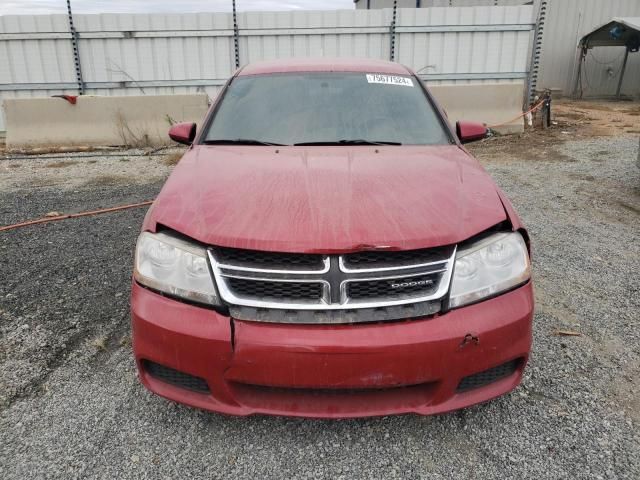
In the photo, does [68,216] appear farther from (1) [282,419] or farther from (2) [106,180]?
(1) [282,419]

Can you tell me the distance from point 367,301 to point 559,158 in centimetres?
747

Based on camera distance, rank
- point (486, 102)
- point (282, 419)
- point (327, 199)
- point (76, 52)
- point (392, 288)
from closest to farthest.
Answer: point (392, 288) < point (327, 199) < point (282, 419) < point (486, 102) < point (76, 52)

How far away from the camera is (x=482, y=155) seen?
27.6 feet

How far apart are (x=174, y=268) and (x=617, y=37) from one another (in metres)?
20.3

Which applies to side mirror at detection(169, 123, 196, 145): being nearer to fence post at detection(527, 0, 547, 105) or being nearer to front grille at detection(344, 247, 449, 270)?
front grille at detection(344, 247, 449, 270)

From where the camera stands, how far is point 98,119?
9.07 m

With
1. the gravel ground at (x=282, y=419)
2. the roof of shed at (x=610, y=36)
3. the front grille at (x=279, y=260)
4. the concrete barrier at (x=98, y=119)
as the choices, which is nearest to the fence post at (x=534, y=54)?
the concrete barrier at (x=98, y=119)

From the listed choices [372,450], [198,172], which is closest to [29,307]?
[198,172]

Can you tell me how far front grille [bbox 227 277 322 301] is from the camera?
1.75 metres

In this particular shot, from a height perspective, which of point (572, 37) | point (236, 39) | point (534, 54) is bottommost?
point (534, 54)

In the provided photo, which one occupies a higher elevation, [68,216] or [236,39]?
[236,39]

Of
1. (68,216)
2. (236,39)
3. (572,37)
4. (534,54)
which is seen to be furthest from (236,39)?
(572,37)

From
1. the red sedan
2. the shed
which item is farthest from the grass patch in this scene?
the shed

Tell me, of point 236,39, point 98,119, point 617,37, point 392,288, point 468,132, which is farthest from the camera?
point 617,37
